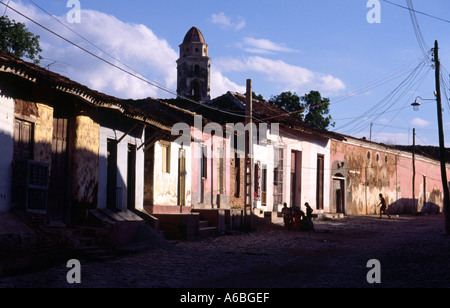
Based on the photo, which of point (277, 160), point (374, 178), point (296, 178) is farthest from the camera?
point (374, 178)

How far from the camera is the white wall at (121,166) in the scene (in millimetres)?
14492

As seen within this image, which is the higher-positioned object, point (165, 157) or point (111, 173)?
point (165, 157)

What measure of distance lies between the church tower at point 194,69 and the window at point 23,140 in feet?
140

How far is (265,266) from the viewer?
11289 mm

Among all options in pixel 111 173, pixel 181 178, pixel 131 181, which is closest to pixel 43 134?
pixel 111 173

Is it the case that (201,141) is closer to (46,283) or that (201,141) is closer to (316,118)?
(46,283)

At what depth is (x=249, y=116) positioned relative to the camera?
1988cm

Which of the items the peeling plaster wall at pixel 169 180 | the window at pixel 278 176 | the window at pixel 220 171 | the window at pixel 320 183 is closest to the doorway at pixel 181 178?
the peeling plaster wall at pixel 169 180

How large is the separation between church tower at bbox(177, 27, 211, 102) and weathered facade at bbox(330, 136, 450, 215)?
21036 mm

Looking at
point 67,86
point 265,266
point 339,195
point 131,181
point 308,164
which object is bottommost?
point 265,266

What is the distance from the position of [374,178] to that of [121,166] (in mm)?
25338

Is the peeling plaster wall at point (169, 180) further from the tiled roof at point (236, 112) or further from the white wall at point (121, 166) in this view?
the tiled roof at point (236, 112)

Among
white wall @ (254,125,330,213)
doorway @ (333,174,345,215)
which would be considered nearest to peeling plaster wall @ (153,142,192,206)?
white wall @ (254,125,330,213)

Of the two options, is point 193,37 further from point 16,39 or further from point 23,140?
point 23,140
